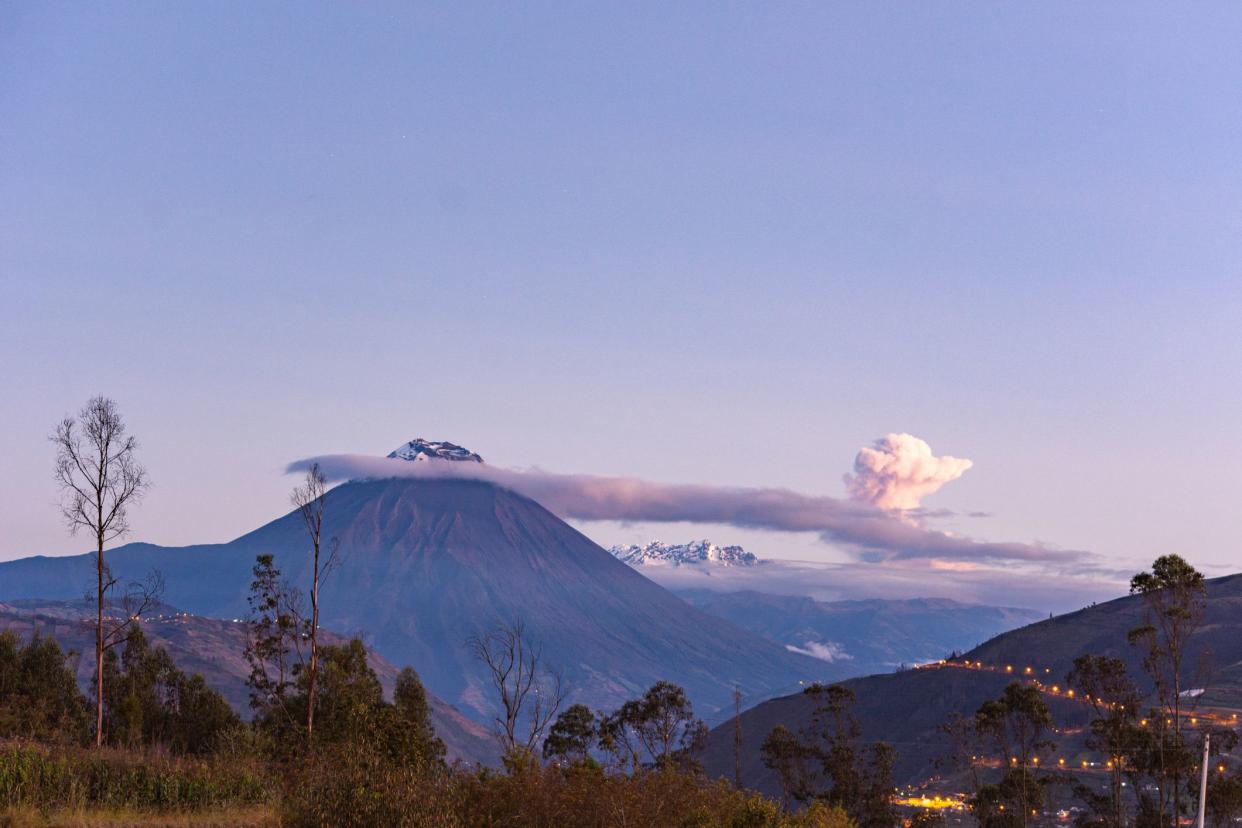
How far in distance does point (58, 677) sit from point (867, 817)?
57.6 m

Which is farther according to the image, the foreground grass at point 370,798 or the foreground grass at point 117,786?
the foreground grass at point 117,786

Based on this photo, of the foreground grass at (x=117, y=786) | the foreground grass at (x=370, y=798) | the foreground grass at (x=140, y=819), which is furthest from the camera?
the foreground grass at (x=117, y=786)

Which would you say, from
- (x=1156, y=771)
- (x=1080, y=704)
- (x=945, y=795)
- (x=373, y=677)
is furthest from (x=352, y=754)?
(x=1080, y=704)

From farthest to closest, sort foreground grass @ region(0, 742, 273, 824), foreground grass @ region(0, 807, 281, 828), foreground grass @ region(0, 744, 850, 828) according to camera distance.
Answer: foreground grass @ region(0, 742, 273, 824)
foreground grass @ region(0, 744, 850, 828)
foreground grass @ region(0, 807, 281, 828)

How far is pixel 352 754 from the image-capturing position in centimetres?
2262

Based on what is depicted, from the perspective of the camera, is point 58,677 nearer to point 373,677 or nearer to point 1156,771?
point 373,677

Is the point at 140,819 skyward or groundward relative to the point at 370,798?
groundward

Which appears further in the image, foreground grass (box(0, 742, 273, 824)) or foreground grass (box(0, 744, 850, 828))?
foreground grass (box(0, 742, 273, 824))

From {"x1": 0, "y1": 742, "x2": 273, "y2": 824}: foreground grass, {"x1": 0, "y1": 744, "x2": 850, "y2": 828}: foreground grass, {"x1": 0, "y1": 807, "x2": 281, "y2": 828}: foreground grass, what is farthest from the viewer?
{"x1": 0, "y1": 742, "x2": 273, "y2": 824}: foreground grass

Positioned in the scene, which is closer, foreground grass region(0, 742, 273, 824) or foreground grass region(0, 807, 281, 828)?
foreground grass region(0, 807, 281, 828)

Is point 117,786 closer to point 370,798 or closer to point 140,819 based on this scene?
point 140,819

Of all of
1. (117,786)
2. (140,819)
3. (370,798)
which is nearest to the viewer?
(370,798)

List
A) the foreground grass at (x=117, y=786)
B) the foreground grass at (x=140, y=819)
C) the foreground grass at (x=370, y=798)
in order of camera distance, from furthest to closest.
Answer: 1. the foreground grass at (x=117, y=786)
2. the foreground grass at (x=370, y=798)
3. the foreground grass at (x=140, y=819)

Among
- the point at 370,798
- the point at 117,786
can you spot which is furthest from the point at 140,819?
the point at 370,798
